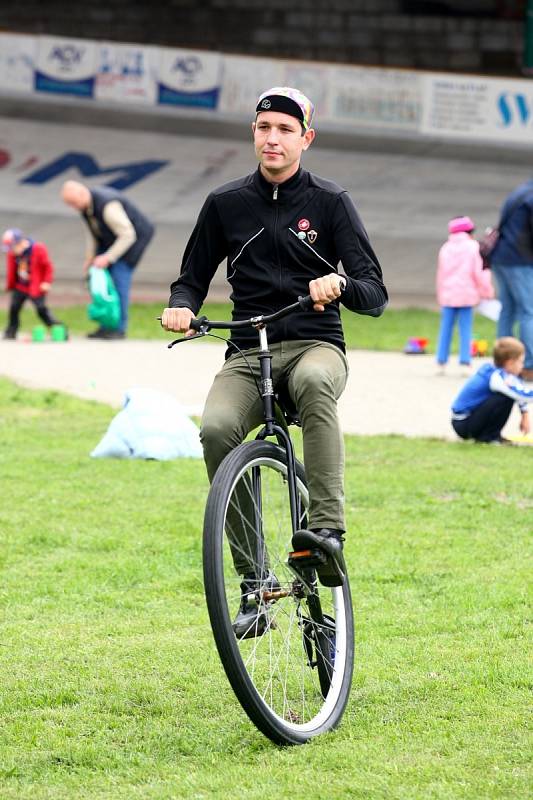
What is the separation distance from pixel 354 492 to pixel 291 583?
390 cm

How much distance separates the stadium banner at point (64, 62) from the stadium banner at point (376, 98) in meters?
4.38

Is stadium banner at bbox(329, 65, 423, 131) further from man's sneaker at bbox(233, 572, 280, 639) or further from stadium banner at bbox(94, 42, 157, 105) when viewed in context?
man's sneaker at bbox(233, 572, 280, 639)

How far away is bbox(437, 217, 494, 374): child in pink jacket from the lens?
47.5 feet

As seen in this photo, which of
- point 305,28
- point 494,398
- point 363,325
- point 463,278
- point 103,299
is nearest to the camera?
point 494,398

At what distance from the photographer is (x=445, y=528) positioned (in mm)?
7430

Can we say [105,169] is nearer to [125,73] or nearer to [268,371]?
[125,73]

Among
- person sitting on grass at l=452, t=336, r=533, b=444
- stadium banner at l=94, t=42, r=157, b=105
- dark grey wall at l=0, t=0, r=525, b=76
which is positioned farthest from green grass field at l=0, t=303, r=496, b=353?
A: dark grey wall at l=0, t=0, r=525, b=76

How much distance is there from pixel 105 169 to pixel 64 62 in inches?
92.3

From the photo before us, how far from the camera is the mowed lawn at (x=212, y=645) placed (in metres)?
3.98

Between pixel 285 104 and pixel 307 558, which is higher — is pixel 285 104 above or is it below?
above

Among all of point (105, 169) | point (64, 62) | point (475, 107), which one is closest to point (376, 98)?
point (475, 107)

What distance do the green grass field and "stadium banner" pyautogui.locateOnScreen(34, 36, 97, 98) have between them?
5287 mm

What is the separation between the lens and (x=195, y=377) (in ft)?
45.8

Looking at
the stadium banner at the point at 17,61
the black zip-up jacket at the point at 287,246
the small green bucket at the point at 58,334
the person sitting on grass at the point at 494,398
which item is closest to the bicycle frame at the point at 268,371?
the black zip-up jacket at the point at 287,246
